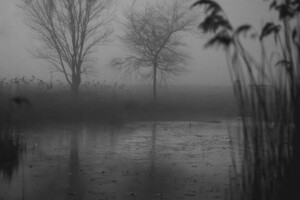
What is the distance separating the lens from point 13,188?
6371mm

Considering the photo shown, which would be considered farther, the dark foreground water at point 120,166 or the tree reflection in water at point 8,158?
the tree reflection in water at point 8,158

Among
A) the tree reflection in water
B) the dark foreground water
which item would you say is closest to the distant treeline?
the dark foreground water

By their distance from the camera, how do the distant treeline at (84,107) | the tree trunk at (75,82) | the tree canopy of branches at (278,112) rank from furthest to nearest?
the tree trunk at (75,82), the distant treeline at (84,107), the tree canopy of branches at (278,112)

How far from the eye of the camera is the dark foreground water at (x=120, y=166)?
6.11 m

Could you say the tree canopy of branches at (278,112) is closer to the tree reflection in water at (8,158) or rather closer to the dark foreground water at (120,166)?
the dark foreground water at (120,166)

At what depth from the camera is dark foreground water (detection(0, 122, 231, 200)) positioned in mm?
6105

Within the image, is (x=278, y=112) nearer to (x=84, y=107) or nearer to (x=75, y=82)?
(x=84, y=107)

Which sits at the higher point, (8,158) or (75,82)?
(75,82)

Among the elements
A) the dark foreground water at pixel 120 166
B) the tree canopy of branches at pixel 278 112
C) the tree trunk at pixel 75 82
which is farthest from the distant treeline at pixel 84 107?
the tree canopy of branches at pixel 278 112

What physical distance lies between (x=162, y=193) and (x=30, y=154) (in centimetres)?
448

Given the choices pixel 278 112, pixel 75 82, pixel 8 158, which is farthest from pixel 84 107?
pixel 278 112

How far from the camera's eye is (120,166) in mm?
7980

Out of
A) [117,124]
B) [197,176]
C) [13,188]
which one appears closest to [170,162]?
[197,176]

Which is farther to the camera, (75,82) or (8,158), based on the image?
(75,82)
